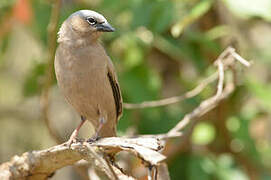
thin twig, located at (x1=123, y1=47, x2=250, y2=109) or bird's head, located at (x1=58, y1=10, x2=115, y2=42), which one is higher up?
bird's head, located at (x1=58, y1=10, x2=115, y2=42)

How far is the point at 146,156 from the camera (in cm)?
243

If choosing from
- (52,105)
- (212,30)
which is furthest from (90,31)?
(52,105)

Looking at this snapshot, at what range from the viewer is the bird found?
392 cm

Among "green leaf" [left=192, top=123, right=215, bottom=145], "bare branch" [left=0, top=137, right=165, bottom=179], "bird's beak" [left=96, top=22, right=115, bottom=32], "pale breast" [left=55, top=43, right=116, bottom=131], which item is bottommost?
"green leaf" [left=192, top=123, right=215, bottom=145]

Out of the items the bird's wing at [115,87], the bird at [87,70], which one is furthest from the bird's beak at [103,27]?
the bird's wing at [115,87]

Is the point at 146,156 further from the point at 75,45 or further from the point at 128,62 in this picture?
the point at 128,62

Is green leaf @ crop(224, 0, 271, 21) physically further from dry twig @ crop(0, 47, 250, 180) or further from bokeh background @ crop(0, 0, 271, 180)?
bokeh background @ crop(0, 0, 271, 180)

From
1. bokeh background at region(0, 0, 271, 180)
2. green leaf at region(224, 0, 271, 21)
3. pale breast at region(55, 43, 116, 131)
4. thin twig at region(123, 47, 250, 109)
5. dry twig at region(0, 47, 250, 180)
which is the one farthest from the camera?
bokeh background at region(0, 0, 271, 180)

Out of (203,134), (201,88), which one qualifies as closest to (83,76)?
(201,88)

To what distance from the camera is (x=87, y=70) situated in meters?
3.93

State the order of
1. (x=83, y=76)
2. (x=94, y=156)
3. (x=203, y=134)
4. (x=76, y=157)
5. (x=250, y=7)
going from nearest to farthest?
(x=94, y=156)
(x=76, y=157)
(x=250, y=7)
(x=83, y=76)
(x=203, y=134)

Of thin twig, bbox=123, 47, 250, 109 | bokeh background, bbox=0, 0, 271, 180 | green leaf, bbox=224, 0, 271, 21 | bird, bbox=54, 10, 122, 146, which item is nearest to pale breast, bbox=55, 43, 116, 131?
bird, bbox=54, 10, 122, 146

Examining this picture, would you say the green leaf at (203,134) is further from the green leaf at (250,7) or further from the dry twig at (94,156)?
the green leaf at (250,7)

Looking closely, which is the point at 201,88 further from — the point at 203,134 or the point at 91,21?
the point at 203,134
